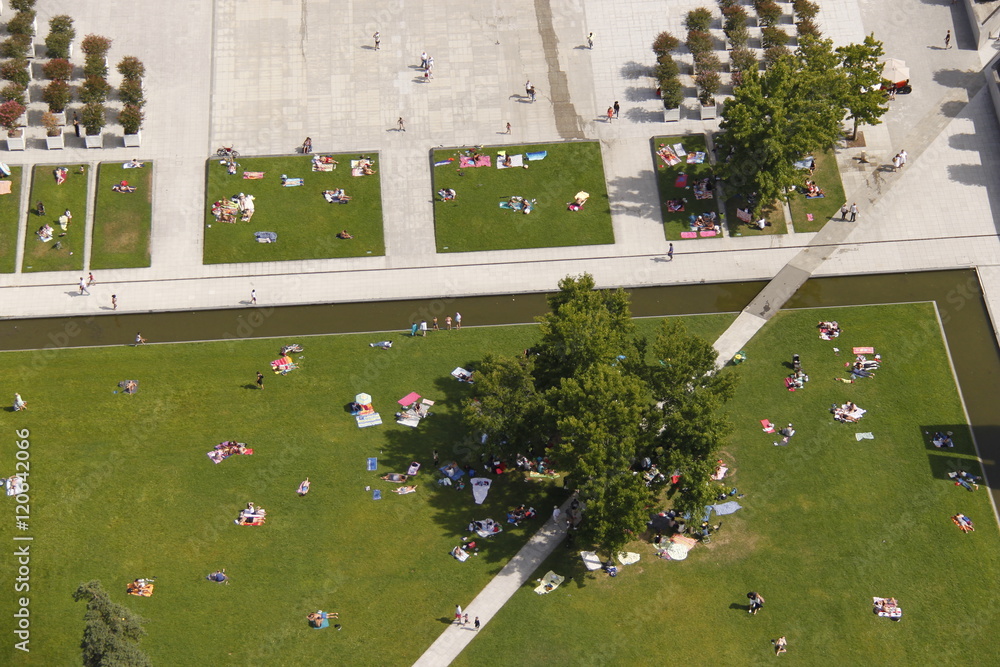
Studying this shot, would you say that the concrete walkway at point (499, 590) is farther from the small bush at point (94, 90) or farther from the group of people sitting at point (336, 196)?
the small bush at point (94, 90)

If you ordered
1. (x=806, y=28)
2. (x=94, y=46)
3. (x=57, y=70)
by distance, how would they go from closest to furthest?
(x=57, y=70), (x=94, y=46), (x=806, y=28)

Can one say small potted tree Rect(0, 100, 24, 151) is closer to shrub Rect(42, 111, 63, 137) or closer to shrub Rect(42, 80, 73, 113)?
shrub Rect(42, 111, 63, 137)

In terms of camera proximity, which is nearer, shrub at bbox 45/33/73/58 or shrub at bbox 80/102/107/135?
shrub at bbox 80/102/107/135

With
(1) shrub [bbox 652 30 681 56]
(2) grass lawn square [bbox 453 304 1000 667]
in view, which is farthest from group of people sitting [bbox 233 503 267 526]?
(1) shrub [bbox 652 30 681 56]

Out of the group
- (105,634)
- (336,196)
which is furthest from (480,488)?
(336,196)

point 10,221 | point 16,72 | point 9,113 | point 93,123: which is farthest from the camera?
point 16,72

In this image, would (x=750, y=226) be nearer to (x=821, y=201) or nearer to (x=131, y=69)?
(x=821, y=201)
